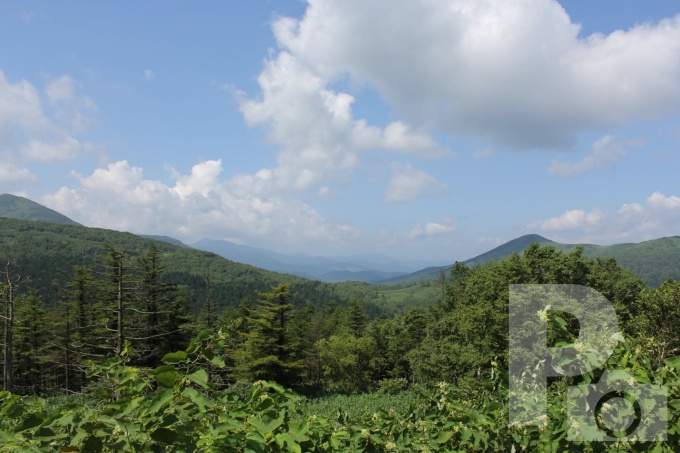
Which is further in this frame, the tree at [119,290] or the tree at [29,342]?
the tree at [29,342]

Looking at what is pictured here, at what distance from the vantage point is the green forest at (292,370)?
1.74 m

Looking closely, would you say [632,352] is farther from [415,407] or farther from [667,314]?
[667,314]

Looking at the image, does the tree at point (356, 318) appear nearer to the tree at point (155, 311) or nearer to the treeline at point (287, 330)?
the treeline at point (287, 330)

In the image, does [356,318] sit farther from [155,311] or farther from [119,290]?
[119,290]

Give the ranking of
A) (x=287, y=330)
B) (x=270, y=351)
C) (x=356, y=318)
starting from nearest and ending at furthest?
1. (x=270, y=351)
2. (x=287, y=330)
3. (x=356, y=318)

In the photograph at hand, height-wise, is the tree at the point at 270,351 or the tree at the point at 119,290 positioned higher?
the tree at the point at 119,290

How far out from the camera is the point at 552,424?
2.41m

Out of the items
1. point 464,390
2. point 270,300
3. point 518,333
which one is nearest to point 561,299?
point 518,333

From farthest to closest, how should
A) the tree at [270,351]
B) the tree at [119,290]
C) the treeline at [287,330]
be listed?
the tree at [270,351], the treeline at [287,330], the tree at [119,290]

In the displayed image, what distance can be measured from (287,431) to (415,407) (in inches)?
57.7

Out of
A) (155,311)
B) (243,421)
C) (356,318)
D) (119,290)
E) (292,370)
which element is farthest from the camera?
(356,318)

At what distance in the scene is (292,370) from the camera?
38.1m

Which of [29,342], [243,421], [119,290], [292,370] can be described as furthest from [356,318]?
[243,421]

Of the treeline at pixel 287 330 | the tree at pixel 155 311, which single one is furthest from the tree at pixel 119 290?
the tree at pixel 155 311
